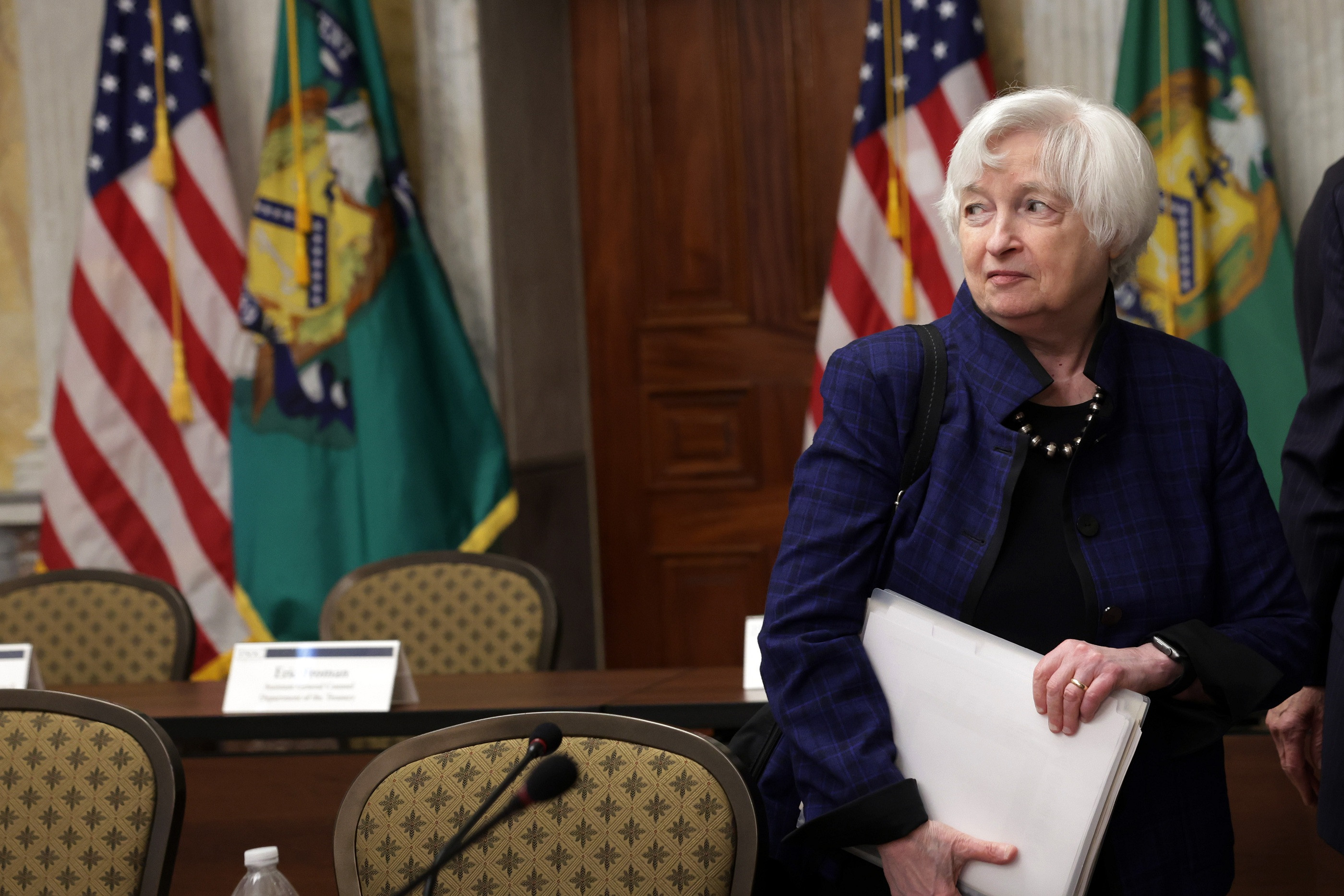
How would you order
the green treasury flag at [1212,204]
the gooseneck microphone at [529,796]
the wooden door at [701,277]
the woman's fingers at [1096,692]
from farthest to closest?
the wooden door at [701,277]
the green treasury flag at [1212,204]
the woman's fingers at [1096,692]
the gooseneck microphone at [529,796]

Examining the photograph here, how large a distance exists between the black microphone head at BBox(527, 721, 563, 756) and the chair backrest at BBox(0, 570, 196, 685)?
238cm

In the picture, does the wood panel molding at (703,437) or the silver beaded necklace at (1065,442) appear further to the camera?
the wood panel molding at (703,437)

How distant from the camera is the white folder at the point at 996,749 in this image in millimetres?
1307

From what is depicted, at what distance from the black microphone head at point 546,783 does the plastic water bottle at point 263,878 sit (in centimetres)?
40

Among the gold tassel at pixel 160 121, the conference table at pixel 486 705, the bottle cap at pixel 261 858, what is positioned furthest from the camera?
the gold tassel at pixel 160 121

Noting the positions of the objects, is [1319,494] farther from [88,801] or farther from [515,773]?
[88,801]

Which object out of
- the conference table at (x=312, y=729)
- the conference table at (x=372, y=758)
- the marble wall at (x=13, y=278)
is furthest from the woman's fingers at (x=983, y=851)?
the marble wall at (x=13, y=278)

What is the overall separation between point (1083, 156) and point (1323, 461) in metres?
0.53

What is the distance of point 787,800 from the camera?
1.58m

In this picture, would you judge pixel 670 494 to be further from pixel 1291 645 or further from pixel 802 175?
pixel 1291 645

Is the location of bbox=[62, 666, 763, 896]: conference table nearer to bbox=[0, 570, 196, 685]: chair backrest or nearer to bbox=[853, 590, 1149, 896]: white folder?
bbox=[0, 570, 196, 685]: chair backrest

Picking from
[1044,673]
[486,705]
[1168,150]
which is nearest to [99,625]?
[486,705]

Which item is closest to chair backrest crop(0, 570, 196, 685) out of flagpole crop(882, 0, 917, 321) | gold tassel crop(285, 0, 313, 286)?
gold tassel crop(285, 0, 313, 286)

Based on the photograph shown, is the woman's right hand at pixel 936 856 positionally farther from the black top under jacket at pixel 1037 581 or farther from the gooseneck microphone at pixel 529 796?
the gooseneck microphone at pixel 529 796
